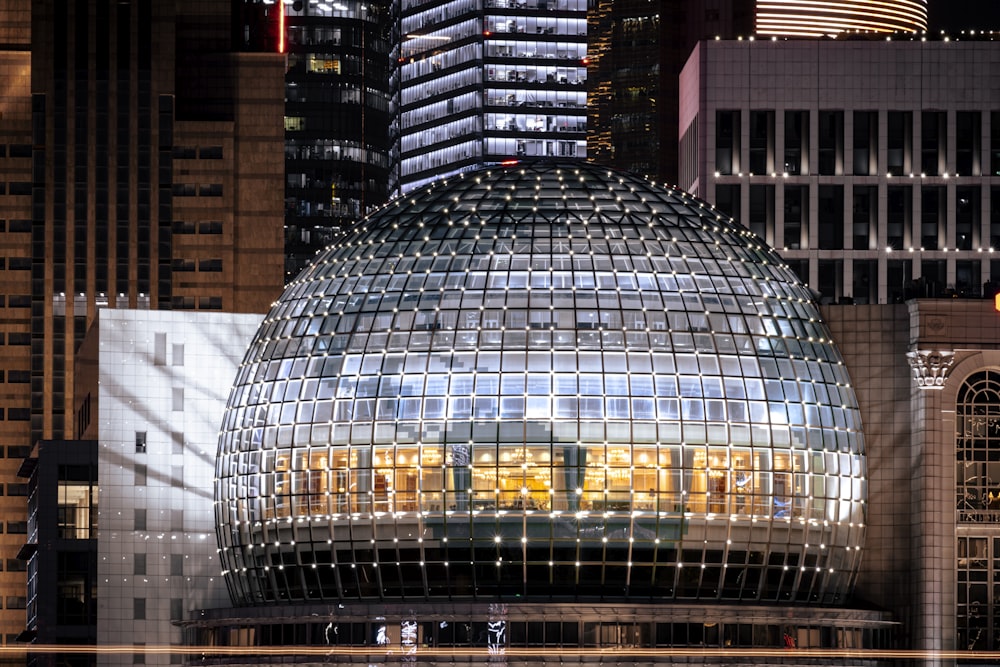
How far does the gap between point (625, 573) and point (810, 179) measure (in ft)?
197

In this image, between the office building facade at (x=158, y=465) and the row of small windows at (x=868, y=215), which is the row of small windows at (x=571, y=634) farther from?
the row of small windows at (x=868, y=215)

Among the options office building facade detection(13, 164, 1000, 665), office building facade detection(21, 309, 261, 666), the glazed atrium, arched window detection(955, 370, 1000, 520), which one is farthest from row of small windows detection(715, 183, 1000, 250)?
arched window detection(955, 370, 1000, 520)

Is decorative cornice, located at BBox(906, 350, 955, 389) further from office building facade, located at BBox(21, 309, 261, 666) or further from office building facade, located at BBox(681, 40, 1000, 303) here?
office building facade, located at BBox(681, 40, 1000, 303)

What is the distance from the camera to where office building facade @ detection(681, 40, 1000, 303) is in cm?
14562

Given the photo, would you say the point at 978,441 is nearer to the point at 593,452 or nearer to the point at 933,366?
the point at 933,366

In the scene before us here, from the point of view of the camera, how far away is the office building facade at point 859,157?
146m

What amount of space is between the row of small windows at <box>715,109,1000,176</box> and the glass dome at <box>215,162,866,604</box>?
4988 centimetres

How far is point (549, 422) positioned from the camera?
90.0 meters

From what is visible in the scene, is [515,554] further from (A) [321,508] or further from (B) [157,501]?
(B) [157,501]

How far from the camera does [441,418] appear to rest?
9069cm

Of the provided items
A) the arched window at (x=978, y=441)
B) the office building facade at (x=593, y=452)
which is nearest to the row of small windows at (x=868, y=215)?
the office building facade at (x=593, y=452)

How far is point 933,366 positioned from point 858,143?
176 feet

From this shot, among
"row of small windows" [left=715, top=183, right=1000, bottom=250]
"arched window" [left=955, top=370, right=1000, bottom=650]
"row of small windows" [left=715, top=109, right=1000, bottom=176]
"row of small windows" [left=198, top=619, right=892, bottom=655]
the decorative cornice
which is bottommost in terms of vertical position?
"row of small windows" [left=198, top=619, right=892, bottom=655]

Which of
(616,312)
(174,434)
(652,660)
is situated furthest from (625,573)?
(174,434)
